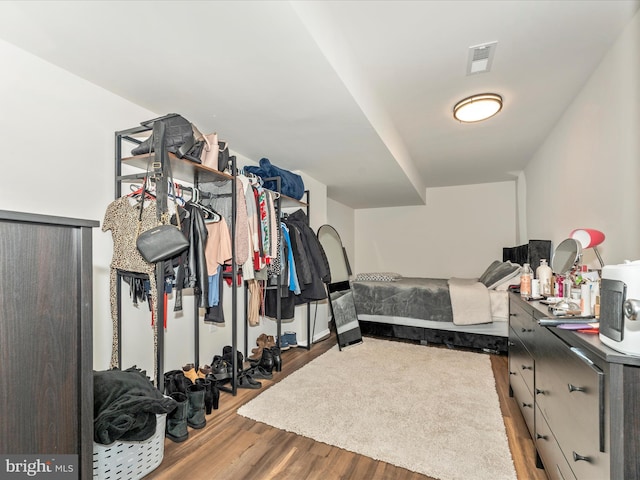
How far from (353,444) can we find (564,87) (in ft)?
9.15

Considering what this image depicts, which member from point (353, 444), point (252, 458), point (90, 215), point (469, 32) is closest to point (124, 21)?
point (90, 215)

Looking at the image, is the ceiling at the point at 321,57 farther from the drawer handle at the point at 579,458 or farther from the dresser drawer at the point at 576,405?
the drawer handle at the point at 579,458

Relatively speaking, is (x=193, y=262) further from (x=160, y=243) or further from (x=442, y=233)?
(x=442, y=233)

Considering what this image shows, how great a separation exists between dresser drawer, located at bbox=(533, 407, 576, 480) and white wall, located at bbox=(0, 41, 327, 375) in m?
2.32

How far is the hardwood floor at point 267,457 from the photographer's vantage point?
1461 millimetres

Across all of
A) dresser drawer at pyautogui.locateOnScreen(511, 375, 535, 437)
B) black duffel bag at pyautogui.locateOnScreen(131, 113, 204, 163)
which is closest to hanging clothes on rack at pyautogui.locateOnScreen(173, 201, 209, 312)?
black duffel bag at pyautogui.locateOnScreen(131, 113, 204, 163)

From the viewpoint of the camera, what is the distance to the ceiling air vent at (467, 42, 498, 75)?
1.75m

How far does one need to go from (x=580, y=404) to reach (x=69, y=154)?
2.59 metres

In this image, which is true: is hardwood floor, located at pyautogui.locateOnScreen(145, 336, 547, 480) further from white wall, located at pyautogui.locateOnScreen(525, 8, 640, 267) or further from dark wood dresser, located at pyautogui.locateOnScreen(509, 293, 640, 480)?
white wall, located at pyautogui.locateOnScreen(525, 8, 640, 267)

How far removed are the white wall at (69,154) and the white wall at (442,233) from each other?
4578 mm

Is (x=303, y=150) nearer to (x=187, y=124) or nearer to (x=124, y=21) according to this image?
(x=187, y=124)

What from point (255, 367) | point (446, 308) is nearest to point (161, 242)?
point (255, 367)

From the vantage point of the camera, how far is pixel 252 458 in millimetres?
1580

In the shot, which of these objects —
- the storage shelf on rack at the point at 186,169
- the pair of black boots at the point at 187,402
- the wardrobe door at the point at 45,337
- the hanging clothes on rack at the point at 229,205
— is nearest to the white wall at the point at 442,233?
the hanging clothes on rack at the point at 229,205
